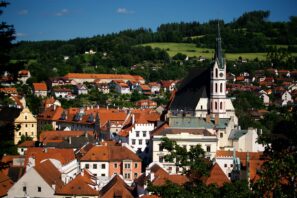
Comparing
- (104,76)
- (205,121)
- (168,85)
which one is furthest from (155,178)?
(104,76)

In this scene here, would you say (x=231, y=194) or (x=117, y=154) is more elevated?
(x=231, y=194)

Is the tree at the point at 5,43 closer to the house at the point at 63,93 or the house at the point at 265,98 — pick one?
the house at the point at 265,98

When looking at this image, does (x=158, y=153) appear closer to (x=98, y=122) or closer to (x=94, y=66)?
(x=98, y=122)

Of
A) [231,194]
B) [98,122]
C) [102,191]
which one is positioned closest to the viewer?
[231,194]

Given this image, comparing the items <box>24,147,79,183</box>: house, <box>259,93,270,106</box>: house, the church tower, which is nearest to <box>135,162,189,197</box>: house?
<box>24,147,79,183</box>: house

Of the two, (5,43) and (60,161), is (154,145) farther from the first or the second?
(5,43)

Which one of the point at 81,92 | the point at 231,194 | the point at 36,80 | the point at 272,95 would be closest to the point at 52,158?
the point at 231,194
